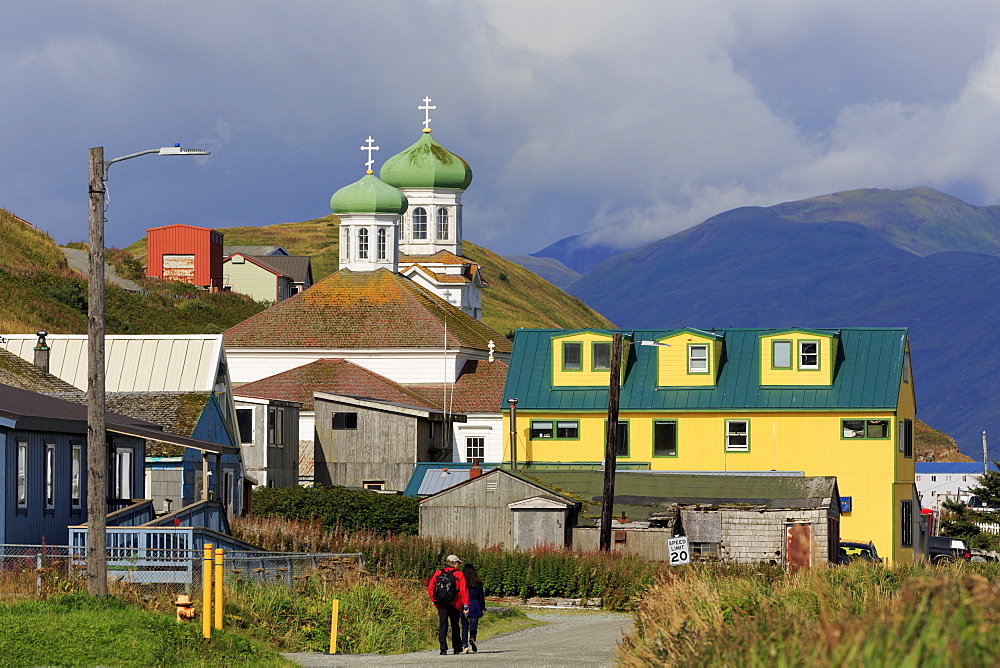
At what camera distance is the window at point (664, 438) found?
6303cm

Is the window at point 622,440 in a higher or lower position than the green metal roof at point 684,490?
higher

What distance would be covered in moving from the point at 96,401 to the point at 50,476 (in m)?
6.88

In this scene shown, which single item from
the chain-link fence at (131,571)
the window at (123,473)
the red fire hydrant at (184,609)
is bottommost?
the red fire hydrant at (184,609)

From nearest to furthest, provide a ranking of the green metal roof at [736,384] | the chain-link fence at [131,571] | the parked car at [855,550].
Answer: the chain-link fence at [131,571]
the parked car at [855,550]
the green metal roof at [736,384]

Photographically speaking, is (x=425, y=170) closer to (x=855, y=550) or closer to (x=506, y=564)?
(x=855, y=550)

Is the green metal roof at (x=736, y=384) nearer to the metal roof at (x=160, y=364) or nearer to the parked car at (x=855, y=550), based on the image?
the parked car at (x=855, y=550)

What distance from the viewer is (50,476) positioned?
101 feet

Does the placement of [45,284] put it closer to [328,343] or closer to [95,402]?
[328,343]

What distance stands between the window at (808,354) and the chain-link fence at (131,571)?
117 feet

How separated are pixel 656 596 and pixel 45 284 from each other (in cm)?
8207

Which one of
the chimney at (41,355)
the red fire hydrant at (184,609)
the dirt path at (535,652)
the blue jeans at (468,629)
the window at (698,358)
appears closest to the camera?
the red fire hydrant at (184,609)

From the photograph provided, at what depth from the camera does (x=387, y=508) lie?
53219 millimetres

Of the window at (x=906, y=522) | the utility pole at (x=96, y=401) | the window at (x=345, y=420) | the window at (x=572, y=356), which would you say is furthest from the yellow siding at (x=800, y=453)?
the utility pole at (x=96, y=401)

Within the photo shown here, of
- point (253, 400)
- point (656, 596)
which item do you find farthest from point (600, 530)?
point (656, 596)
